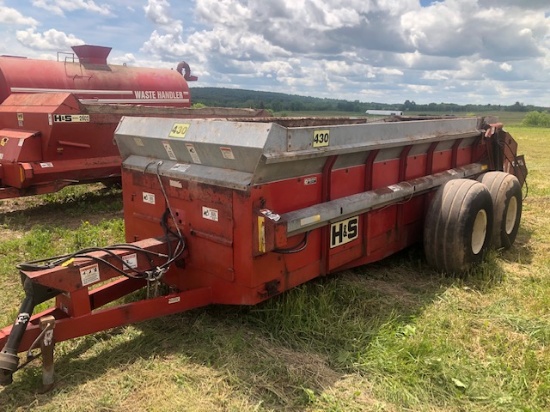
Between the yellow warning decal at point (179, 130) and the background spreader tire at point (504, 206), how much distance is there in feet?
11.1

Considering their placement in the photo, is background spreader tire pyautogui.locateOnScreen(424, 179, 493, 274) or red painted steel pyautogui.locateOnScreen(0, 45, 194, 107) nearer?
background spreader tire pyautogui.locateOnScreen(424, 179, 493, 274)

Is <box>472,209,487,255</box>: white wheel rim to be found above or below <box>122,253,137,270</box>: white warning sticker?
below

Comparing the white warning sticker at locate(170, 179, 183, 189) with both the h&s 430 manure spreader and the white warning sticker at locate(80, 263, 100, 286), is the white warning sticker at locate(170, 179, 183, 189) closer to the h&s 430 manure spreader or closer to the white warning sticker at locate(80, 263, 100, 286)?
the h&s 430 manure spreader

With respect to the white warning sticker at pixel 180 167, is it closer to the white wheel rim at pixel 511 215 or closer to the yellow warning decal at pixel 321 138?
the yellow warning decal at pixel 321 138

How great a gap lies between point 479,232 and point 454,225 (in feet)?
1.84

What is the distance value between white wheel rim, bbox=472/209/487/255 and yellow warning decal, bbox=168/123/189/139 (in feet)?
9.49

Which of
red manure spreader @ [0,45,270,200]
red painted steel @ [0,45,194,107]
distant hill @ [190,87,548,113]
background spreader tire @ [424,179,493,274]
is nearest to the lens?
background spreader tire @ [424,179,493,274]

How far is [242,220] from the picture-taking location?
3.15 metres

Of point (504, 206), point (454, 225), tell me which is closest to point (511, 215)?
point (504, 206)

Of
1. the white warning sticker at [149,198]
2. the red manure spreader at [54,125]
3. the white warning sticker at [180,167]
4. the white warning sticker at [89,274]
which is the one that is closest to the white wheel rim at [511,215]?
the white warning sticker at [180,167]

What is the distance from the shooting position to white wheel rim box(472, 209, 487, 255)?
467 cm

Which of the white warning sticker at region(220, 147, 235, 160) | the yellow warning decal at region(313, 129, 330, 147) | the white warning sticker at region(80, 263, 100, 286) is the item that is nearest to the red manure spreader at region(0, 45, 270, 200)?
the white warning sticker at region(80, 263, 100, 286)

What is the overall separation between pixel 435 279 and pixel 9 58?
27.0ft

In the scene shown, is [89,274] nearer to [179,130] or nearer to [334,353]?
[179,130]
